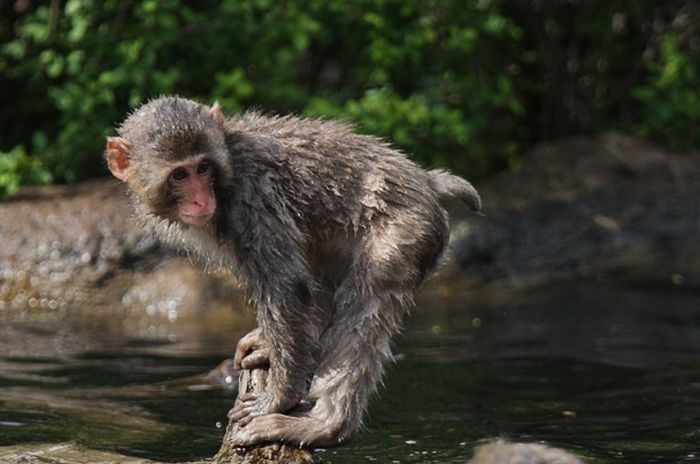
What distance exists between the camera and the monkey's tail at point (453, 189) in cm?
652

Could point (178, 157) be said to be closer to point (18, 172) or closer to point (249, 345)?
point (249, 345)

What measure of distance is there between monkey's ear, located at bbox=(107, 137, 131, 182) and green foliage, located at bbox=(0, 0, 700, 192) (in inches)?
191

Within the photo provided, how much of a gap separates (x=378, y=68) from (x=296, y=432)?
22.8 ft

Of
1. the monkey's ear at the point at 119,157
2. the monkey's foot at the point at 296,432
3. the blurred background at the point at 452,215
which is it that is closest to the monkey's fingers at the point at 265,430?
the monkey's foot at the point at 296,432

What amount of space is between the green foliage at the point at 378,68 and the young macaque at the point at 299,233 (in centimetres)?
487

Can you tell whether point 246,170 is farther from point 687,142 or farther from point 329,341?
point 687,142

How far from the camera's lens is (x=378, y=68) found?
1237cm

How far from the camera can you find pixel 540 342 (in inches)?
388

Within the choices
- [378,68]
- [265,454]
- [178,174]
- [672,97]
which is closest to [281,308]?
[265,454]

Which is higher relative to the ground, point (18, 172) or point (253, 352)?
point (18, 172)

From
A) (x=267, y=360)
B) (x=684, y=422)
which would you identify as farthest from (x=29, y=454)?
(x=684, y=422)

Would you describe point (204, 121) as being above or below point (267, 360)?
above

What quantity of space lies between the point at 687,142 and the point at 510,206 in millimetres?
2440

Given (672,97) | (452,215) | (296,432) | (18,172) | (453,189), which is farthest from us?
(672,97)
